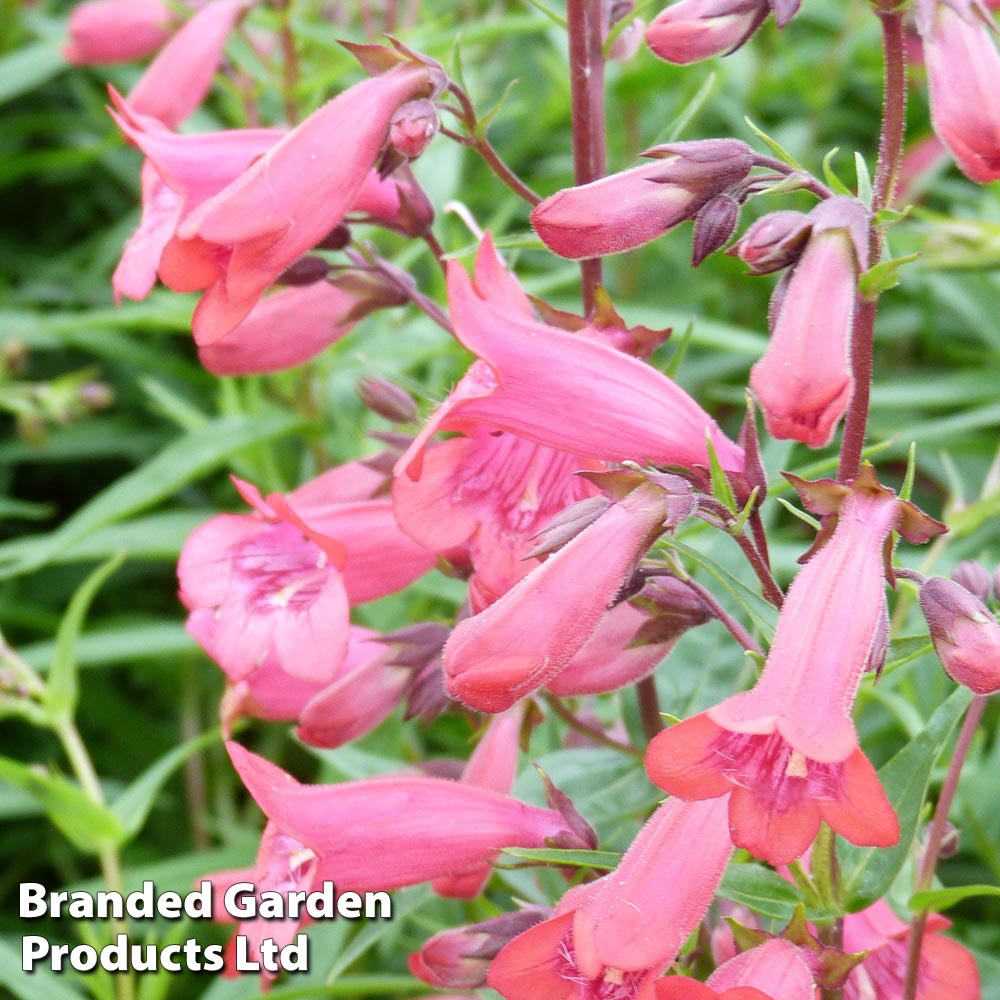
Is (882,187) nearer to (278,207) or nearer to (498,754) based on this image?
(278,207)

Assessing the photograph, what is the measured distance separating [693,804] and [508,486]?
0.41 metres

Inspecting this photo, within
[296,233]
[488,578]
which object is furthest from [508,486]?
[296,233]

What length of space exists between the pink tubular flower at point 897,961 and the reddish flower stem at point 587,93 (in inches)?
31.4

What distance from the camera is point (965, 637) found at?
3.78 ft

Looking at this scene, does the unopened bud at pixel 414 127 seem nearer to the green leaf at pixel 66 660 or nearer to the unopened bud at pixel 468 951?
the unopened bud at pixel 468 951

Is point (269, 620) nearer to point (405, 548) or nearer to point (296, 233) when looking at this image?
point (405, 548)

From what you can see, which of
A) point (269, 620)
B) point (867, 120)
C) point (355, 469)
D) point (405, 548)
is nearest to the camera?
point (269, 620)

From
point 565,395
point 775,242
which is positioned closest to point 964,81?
point 775,242

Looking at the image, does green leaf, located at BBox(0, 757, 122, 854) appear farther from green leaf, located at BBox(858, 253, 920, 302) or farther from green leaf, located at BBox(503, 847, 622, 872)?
green leaf, located at BBox(858, 253, 920, 302)

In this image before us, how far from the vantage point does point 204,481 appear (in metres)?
3.34

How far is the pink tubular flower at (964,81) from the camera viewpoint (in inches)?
45.6

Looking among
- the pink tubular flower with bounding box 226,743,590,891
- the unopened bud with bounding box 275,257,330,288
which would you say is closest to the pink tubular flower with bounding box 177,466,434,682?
the pink tubular flower with bounding box 226,743,590,891

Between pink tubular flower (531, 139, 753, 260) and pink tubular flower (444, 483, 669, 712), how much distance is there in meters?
0.24

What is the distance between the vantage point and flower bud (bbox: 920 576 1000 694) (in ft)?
3.73
